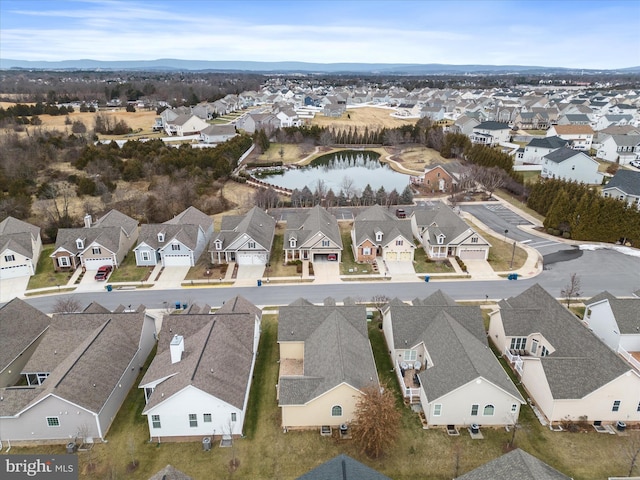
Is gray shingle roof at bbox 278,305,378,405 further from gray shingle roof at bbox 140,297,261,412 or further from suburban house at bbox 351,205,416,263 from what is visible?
suburban house at bbox 351,205,416,263

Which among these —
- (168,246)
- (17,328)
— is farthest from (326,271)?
(17,328)

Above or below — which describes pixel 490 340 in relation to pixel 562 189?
below

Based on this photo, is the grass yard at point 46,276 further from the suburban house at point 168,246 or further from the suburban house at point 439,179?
the suburban house at point 439,179

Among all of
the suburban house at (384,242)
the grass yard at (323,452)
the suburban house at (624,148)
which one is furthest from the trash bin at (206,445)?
the suburban house at (624,148)

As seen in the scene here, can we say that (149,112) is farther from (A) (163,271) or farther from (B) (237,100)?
(A) (163,271)

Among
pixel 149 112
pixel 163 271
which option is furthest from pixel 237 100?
pixel 163 271

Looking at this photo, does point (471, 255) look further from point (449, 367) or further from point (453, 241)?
point (449, 367)

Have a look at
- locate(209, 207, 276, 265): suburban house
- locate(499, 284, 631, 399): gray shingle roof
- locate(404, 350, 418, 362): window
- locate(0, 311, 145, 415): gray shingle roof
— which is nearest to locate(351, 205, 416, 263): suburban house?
locate(209, 207, 276, 265): suburban house
